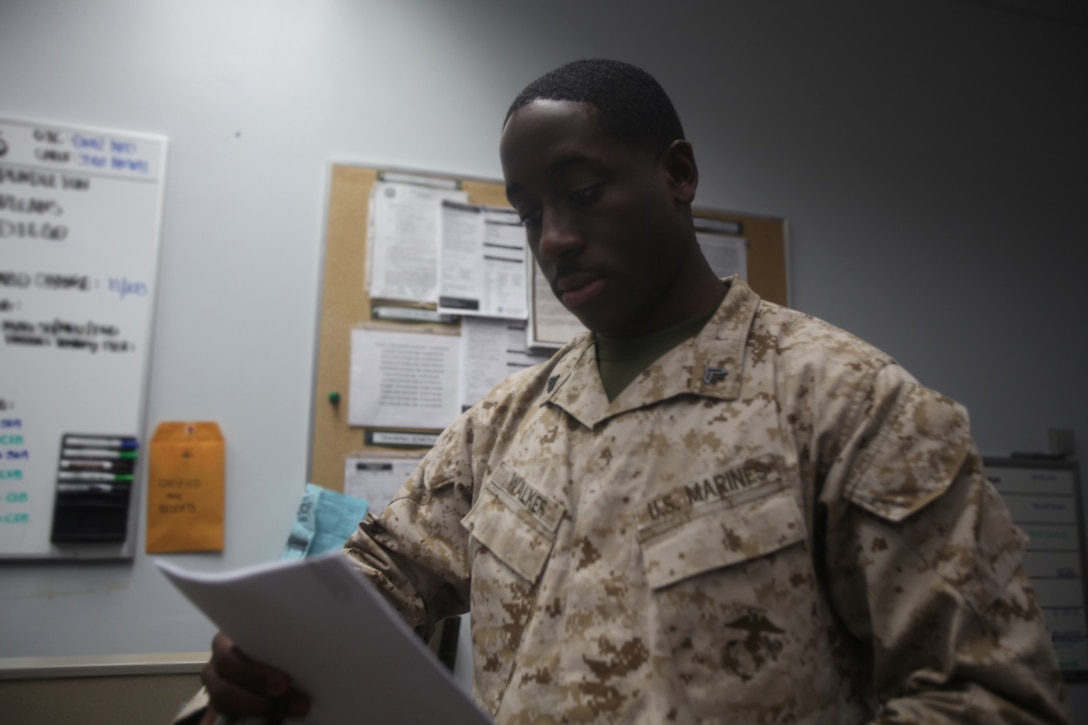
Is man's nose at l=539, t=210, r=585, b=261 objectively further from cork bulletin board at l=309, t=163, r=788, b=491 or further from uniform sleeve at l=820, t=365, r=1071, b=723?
cork bulletin board at l=309, t=163, r=788, b=491

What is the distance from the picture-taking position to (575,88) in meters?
0.80

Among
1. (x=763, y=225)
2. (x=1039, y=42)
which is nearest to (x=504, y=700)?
(x=763, y=225)

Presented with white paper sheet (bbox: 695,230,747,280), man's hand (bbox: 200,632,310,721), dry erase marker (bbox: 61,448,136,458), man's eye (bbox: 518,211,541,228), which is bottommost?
man's hand (bbox: 200,632,310,721)

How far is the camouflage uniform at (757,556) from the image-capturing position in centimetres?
58

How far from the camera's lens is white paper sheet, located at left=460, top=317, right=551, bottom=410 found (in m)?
1.67

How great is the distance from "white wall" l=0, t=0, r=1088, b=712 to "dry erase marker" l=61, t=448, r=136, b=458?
0.09 m

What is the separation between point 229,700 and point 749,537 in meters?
0.48

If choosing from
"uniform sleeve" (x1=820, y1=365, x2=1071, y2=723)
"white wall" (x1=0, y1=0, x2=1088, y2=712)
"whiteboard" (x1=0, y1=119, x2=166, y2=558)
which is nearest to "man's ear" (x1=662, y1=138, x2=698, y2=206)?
"uniform sleeve" (x1=820, y1=365, x2=1071, y2=723)

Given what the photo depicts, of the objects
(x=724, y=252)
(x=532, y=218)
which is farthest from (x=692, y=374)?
(x=724, y=252)

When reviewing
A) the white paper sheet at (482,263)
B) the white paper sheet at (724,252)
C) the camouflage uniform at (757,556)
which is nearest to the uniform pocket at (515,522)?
the camouflage uniform at (757,556)

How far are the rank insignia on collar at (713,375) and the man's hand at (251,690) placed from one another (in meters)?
0.48

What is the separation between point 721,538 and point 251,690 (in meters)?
0.43

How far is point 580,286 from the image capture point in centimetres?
79

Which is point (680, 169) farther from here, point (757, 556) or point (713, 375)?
point (757, 556)
